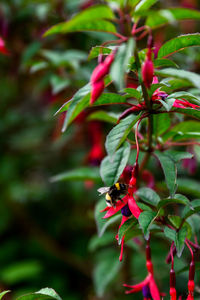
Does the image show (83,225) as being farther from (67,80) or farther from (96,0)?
(96,0)

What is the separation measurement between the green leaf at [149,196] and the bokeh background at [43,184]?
0.72 m

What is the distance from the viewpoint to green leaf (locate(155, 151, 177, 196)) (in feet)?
2.01

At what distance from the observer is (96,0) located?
55.2 inches

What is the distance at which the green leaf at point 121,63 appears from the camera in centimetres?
46

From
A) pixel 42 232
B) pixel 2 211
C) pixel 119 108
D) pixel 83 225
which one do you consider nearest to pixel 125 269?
pixel 119 108

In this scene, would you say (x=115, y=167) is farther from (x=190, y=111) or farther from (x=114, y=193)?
(x=190, y=111)

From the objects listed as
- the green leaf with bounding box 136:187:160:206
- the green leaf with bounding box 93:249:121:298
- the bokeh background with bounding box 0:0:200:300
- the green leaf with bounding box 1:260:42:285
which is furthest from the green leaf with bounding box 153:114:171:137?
the green leaf with bounding box 1:260:42:285

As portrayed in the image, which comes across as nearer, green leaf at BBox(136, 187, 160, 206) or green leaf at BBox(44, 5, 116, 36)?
green leaf at BBox(44, 5, 116, 36)

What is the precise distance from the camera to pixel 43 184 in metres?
2.23

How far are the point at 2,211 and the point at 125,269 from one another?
959 mm

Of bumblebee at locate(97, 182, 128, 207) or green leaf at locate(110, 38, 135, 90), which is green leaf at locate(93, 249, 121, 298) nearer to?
bumblebee at locate(97, 182, 128, 207)

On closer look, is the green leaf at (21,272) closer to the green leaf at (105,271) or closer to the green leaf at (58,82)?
the green leaf at (105,271)

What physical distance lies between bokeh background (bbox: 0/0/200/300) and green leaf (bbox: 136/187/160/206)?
2.38ft

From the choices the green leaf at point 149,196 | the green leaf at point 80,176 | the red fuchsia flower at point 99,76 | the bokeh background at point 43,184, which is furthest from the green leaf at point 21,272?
the red fuchsia flower at point 99,76
